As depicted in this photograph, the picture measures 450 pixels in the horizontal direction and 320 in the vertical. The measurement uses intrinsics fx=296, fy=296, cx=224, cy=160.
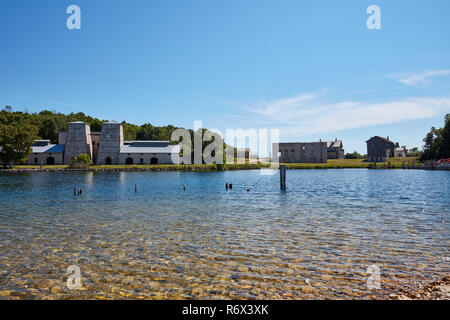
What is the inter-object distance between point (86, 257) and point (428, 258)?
436 inches

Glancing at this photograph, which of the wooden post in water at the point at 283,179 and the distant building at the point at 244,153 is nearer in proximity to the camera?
the wooden post in water at the point at 283,179

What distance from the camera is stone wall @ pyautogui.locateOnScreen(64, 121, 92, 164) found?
94.5 m

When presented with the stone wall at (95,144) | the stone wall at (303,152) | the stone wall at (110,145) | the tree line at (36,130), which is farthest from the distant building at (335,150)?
the stone wall at (95,144)

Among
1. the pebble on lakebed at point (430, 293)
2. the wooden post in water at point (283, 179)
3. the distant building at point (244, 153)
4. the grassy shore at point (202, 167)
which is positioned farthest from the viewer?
the distant building at point (244, 153)

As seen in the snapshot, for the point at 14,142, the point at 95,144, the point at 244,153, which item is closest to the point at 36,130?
the point at 14,142

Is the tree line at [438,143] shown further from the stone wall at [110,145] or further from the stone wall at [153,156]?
the stone wall at [110,145]

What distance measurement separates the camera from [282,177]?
35719 mm

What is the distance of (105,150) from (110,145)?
2239mm

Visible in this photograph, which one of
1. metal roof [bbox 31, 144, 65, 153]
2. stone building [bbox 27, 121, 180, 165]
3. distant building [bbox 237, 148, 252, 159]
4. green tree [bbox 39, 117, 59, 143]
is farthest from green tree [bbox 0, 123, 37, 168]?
distant building [bbox 237, 148, 252, 159]

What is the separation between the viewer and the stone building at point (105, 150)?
94062 mm

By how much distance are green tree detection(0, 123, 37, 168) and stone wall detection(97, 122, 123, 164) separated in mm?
19386

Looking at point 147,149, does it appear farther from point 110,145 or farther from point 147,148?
point 110,145

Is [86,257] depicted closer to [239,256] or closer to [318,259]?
[239,256]
